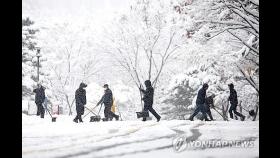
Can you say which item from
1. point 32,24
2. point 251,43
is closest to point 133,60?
point 32,24

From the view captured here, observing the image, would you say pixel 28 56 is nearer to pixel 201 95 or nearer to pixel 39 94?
pixel 39 94

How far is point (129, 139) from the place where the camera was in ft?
43.0

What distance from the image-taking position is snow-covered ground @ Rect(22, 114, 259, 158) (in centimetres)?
1144

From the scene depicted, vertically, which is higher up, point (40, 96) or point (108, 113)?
point (40, 96)

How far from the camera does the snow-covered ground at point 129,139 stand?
451 inches

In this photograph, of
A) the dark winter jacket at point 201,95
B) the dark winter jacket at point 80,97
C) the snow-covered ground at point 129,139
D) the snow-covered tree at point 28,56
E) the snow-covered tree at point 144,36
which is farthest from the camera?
the snow-covered tree at point 28,56

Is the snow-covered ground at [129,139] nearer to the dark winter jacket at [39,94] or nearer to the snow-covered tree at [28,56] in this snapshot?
the dark winter jacket at [39,94]

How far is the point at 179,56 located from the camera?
32.6 metres

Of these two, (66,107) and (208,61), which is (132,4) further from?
(66,107)

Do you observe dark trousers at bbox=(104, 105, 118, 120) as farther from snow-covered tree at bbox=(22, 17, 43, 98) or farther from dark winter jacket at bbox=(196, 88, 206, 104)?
snow-covered tree at bbox=(22, 17, 43, 98)

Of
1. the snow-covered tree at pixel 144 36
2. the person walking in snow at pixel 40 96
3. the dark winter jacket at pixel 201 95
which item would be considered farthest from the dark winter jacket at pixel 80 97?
the snow-covered tree at pixel 144 36

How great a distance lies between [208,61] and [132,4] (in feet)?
29.6

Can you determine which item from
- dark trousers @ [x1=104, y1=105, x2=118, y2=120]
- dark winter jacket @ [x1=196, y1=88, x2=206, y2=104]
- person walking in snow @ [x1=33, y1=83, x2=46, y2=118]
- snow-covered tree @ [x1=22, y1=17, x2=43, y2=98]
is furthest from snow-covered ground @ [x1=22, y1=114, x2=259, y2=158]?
snow-covered tree @ [x1=22, y1=17, x2=43, y2=98]

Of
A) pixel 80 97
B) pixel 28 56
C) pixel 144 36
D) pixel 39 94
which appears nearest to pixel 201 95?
pixel 80 97
